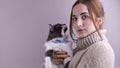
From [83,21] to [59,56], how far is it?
46 cm

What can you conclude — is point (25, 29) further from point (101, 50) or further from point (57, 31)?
point (101, 50)

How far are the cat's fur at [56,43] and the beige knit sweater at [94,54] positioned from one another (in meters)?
0.36

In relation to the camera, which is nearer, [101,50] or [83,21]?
[101,50]

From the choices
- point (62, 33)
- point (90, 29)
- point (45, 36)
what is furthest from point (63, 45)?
point (90, 29)

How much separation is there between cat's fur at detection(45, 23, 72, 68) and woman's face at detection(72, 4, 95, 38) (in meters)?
0.38

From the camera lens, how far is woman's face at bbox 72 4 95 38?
4.20ft

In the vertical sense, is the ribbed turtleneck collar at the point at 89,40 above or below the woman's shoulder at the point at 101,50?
above

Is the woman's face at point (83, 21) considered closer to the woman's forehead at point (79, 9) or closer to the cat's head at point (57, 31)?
the woman's forehead at point (79, 9)

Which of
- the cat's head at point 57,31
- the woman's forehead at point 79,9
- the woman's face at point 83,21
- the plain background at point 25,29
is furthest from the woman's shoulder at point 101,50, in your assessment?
the plain background at point 25,29

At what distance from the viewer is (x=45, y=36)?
6.31ft

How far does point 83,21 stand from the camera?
51.6 inches

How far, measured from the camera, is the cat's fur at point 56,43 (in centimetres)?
167

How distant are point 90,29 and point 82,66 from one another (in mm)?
236

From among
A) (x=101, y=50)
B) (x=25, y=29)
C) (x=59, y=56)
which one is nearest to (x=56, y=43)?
(x=59, y=56)
